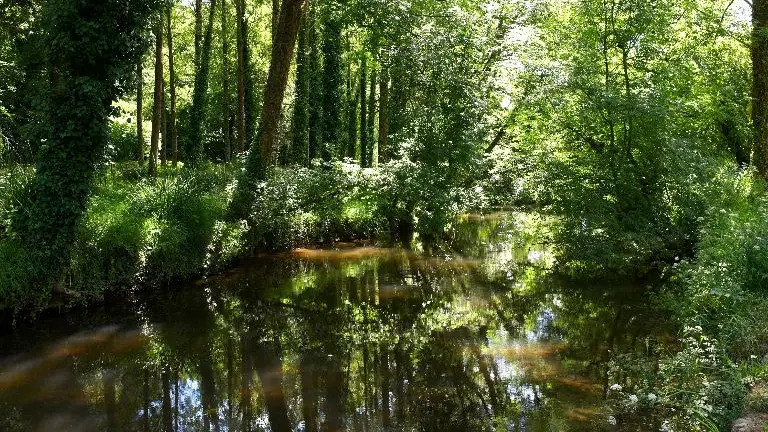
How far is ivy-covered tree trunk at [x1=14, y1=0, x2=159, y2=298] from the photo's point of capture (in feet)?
27.6

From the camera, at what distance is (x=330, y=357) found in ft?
24.2

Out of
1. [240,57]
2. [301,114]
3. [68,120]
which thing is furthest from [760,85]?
[301,114]

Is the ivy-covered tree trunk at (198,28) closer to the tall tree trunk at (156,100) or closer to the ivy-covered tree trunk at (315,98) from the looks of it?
the tall tree trunk at (156,100)

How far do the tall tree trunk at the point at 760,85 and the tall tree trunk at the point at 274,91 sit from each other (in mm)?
9593

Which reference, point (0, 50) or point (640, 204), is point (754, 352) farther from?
point (0, 50)

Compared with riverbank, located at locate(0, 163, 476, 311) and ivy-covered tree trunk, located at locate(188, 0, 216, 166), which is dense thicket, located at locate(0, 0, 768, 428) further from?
ivy-covered tree trunk, located at locate(188, 0, 216, 166)

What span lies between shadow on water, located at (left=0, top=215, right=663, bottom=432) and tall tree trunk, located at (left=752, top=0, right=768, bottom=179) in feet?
11.9

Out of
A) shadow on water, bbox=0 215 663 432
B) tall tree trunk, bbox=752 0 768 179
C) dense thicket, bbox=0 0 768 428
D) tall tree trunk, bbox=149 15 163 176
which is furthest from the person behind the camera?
tall tree trunk, bbox=149 15 163 176

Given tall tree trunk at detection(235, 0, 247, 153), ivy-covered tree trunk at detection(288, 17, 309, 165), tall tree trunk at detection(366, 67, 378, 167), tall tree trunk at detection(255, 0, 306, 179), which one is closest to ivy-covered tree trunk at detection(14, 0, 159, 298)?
tall tree trunk at detection(255, 0, 306, 179)

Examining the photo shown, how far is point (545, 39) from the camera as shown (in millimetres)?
15531

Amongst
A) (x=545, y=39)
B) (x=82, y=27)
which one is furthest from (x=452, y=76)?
(x=82, y=27)

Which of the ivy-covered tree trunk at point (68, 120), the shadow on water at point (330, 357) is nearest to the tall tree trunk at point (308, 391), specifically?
the shadow on water at point (330, 357)

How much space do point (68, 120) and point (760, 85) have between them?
A: 12289mm

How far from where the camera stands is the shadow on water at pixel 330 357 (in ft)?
19.0
